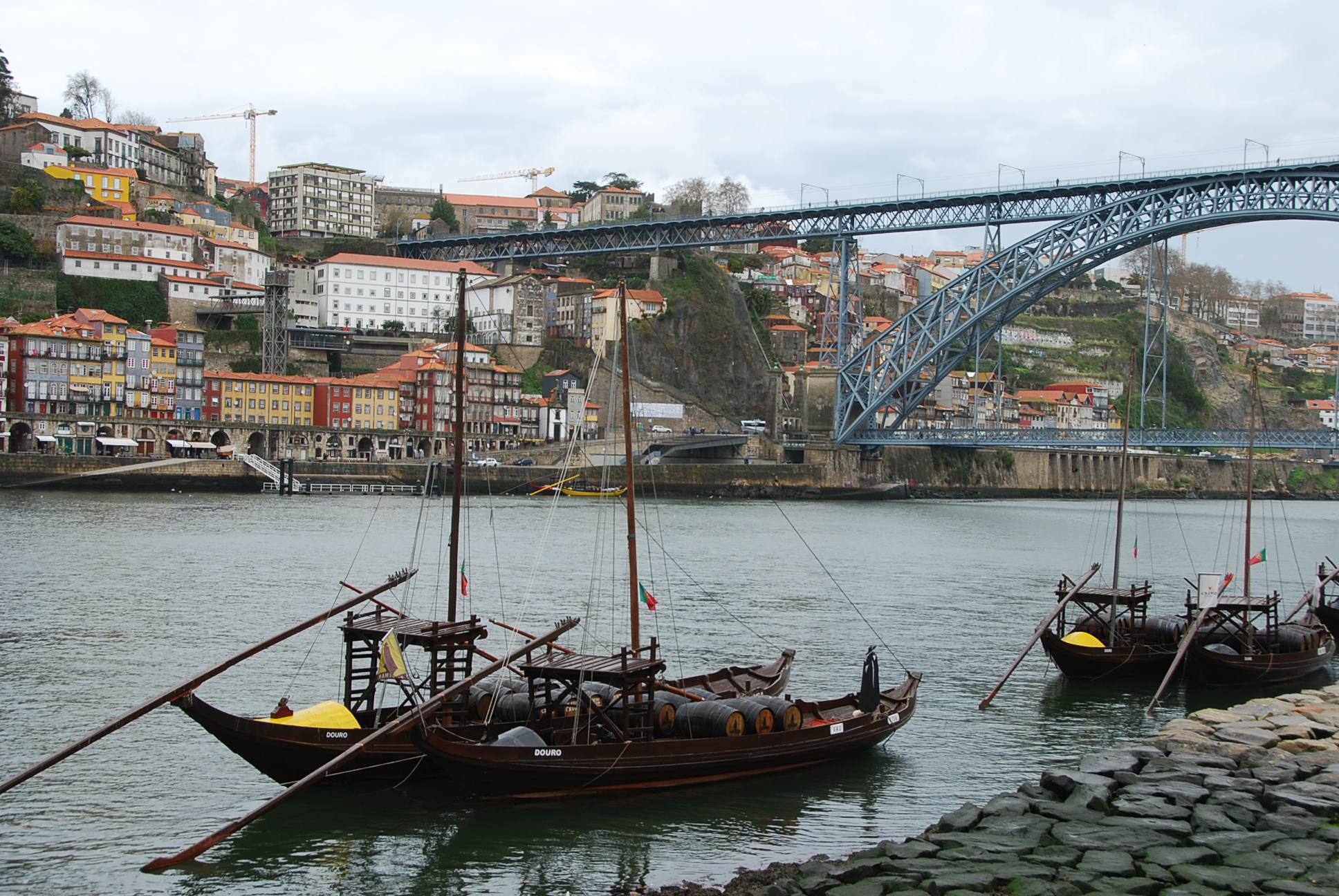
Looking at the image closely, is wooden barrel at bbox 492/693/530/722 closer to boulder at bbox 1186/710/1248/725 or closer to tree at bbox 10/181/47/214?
boulder at bbox 1186/710/1248/725

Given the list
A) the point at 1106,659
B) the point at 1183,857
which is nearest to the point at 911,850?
the point at 1183,857

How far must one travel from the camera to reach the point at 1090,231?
56719 mm

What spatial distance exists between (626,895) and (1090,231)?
5296 centimetres

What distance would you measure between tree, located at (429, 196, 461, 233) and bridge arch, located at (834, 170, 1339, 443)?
40286 mm

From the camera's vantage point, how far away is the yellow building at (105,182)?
74019 mm

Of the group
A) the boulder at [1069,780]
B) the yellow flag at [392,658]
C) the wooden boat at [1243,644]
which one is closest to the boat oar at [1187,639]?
the wooden boat at [1243,644]

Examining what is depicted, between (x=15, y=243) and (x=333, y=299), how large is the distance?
59.7 feet

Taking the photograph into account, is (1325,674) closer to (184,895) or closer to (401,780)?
(401,780)

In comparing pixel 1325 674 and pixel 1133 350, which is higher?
pixel 1133 350

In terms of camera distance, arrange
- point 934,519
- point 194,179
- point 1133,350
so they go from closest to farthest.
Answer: point 1133,350 → point 934,519 → point 194,179

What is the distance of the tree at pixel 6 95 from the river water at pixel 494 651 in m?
45.6

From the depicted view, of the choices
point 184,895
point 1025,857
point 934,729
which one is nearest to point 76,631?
point 184,895

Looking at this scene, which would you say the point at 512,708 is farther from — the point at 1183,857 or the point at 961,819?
the point at 1183,857

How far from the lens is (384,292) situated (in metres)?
78.5
